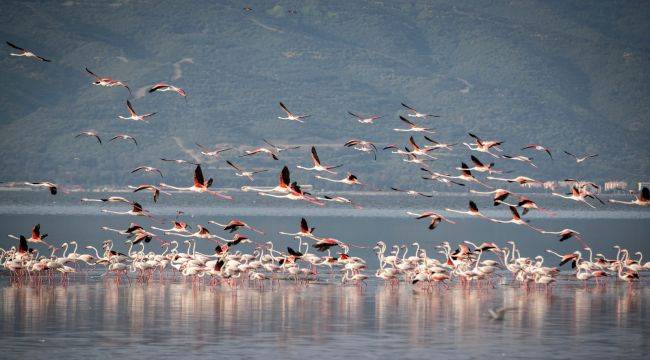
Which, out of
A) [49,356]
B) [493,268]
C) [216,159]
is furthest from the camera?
[216,159]

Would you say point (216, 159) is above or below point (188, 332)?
above

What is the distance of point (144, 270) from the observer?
40.3m

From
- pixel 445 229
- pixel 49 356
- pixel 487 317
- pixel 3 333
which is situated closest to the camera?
pixel 49 356

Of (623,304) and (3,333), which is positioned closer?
(3,333)

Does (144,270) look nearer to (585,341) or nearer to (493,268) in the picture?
(493,268)

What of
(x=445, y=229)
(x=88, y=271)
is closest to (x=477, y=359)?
(x=88, y=271)

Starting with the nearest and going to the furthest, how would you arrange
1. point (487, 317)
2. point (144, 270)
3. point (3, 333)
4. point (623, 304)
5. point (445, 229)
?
point (3, 333)
point (487, 317)
point (623, 304)
point (144, 270)
point (445, 229)

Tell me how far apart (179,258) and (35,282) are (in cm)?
447

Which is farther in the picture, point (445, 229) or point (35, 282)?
point (445, 229)

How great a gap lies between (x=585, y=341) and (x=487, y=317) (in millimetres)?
3990

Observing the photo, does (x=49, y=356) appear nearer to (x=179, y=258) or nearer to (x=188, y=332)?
(x=188, y=332)

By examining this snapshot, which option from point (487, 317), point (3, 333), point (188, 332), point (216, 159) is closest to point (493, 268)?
point (487, 317)

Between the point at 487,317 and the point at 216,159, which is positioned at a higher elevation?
the point at 216,159

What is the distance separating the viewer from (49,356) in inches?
945
